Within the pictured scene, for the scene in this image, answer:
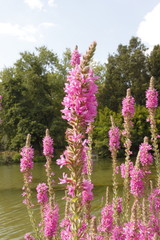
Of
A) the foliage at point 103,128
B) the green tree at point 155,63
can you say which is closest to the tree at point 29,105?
the foliage at point 103,128

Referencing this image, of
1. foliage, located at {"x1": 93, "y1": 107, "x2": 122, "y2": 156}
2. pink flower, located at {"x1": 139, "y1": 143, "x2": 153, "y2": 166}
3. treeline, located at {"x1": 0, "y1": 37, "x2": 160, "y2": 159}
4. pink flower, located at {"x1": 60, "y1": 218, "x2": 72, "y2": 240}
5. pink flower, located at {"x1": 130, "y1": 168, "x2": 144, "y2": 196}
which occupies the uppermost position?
treeline, located at {"x1": 0, "y1": 37, "x2": 160, "y2": 159}

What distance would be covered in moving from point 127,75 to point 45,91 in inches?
448

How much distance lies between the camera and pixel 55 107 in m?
39.6

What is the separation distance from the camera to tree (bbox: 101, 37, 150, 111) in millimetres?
36438

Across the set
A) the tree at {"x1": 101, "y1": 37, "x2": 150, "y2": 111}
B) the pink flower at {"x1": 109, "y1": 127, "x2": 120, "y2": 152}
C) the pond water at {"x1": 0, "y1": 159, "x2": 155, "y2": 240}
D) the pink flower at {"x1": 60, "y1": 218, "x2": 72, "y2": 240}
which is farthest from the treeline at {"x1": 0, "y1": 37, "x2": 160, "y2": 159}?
the pink flower at {"x1": 60, "y1": 218, "x2": 72, "y2": 240}

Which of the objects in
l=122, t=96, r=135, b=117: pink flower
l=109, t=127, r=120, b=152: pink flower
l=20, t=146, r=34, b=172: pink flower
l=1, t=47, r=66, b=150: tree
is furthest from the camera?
l=1, t=47, r=66, b=150: tree

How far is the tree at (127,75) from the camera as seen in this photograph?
120 ft

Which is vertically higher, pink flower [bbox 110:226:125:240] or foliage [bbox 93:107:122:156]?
foliage [bbox 93:107:122:156]

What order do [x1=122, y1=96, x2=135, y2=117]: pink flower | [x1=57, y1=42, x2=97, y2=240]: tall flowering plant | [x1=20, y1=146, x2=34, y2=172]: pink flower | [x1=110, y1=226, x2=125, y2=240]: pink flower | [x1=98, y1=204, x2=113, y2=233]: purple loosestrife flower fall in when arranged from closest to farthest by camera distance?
[x1=57, y1=42, x2=97, y2=240]: tall flowering plant → [x1=110, y1=226, x2=125, y2=240]: pink flower → [x1=98, y1=204, x2=113, y2=233]: purple loosestrife flower → [x1=20, y1=146, x2=34, y2=172]: pink flower → [x1=122, y1=96, x2=135, y2=117]: pink flower

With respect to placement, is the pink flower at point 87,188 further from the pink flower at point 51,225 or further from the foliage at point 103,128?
the foliage at point 103,128

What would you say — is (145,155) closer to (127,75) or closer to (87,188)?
(87,188)

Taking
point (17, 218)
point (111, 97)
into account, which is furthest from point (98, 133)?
point (17, 218)

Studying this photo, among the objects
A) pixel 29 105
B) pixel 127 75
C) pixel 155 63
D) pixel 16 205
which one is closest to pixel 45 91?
pixel 29 105

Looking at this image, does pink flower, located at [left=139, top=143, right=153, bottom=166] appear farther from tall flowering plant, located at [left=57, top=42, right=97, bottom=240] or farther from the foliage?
the foliage
